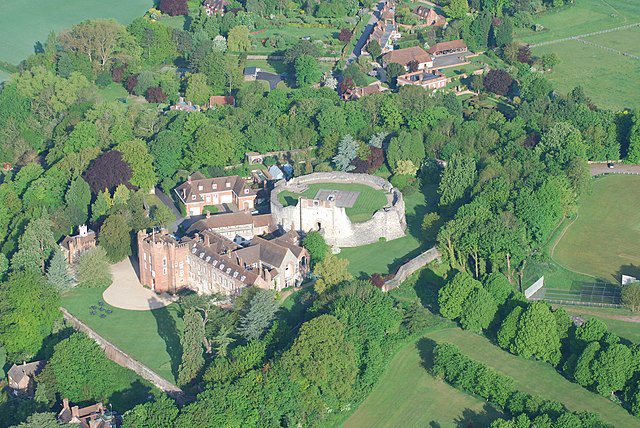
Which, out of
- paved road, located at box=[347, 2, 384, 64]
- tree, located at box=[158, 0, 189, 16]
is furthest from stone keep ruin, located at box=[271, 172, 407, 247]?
tree, located at box=[158, 0, 189, 16]

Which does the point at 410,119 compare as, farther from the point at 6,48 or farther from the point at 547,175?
the point at 6,48

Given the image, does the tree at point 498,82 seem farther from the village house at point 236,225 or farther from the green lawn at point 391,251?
the village house at point 236,225

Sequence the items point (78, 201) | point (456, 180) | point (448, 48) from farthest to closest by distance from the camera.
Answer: point (448, 48) → point (78, 201) → point (456, 180)

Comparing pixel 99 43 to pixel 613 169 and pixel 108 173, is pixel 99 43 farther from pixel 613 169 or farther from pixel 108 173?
pixel 613 169

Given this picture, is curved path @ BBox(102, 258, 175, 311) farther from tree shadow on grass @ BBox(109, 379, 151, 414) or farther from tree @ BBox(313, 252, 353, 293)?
tree @ BBox(313, 252, 353, 293)

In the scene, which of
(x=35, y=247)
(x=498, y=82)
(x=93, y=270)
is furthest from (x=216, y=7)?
(x=93, y=270)

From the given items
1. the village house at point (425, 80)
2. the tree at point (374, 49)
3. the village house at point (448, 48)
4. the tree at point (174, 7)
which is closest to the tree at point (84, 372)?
the village house at point (425, 80)
